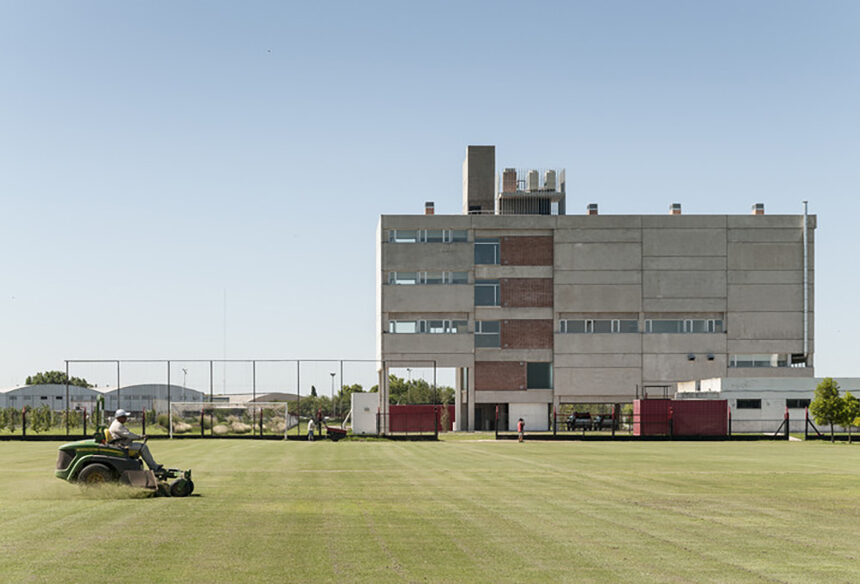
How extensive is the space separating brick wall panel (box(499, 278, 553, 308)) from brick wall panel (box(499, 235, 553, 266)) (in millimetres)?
1727

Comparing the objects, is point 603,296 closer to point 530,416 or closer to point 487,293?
point 487,293

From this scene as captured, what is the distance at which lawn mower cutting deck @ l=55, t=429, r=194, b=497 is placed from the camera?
2344 centimetres

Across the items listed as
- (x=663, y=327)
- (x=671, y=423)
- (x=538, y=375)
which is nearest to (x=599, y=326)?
(x=663, y=327)

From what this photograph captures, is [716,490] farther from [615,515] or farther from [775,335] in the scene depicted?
[775,335]

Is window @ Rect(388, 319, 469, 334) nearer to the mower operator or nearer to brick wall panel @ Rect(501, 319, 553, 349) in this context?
brick wall panel @ Rect(501, 319, 553, 349)

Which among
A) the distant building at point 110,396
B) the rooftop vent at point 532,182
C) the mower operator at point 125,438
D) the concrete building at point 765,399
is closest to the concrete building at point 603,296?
the rooftop vent at point 532,182

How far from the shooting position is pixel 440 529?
60.2 feet

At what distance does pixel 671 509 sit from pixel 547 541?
6169 millimetres

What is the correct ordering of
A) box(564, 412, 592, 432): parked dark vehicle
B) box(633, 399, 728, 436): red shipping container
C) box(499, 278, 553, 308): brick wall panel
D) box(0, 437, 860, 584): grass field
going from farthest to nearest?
box(499, 278, 553, 308): brick wall panel, box(564, 412, 592, 432): parked dark vehicle, box(633, 399, 728, 436): red shipping container, box(0, 437, 860, 584): grass field

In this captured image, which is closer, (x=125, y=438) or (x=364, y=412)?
(x=125, y=438)

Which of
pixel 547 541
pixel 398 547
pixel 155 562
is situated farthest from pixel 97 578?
pixel 547 541

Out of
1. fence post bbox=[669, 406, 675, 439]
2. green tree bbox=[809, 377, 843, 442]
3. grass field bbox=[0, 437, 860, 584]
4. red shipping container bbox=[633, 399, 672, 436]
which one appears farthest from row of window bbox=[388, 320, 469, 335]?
grass field bbox=[0, 437, 860, 584]

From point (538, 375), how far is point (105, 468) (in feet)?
279

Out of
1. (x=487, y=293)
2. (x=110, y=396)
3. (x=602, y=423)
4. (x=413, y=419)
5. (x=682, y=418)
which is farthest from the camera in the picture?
(x=110, y=396)
